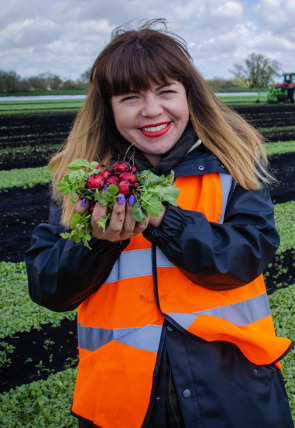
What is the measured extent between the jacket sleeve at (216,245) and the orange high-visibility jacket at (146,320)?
0.09 m

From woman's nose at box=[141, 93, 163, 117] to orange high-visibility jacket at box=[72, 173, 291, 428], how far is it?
26cm

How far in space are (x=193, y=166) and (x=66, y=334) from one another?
2.83 metres

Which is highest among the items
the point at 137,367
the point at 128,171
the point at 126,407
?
the point at 128,171

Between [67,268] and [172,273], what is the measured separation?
1.22 ft

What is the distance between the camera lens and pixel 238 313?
5.35 feet

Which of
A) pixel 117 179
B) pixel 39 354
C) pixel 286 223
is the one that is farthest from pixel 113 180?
pixel 286 223

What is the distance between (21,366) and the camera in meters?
3.66

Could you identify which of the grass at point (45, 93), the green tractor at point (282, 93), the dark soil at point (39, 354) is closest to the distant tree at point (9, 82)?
the grass at point (45, 93)

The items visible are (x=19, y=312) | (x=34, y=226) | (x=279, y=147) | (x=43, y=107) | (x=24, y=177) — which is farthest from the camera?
(x=43, y=107)

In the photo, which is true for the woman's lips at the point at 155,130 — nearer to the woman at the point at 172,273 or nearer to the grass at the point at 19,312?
the woman at the point at 172,273

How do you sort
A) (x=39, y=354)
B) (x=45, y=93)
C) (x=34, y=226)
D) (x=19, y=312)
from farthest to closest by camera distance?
1. (x=45, y=93)
2. (x=34, y=226)
3. (x=19, y=312)
4. (x=39, y=354)

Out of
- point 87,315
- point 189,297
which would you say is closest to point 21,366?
point 87,315

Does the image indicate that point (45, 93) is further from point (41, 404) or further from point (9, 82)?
point (41, 404)

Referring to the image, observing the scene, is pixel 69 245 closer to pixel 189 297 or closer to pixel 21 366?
pixel 189 297
